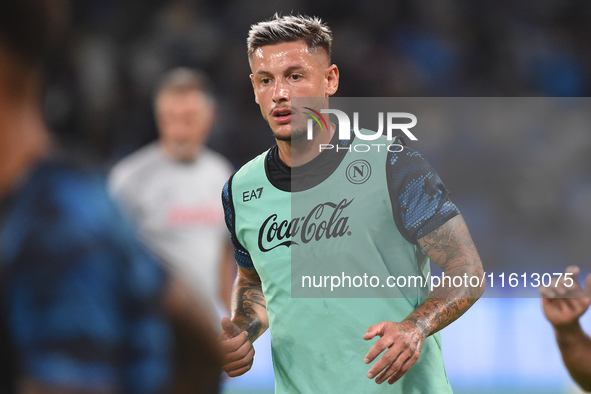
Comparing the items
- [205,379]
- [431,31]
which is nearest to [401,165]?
[205,379]

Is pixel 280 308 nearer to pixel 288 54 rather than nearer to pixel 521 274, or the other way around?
pixel 288 54

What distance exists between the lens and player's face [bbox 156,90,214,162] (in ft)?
20.4

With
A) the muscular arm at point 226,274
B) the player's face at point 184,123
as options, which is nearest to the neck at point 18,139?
the muscular arm at point 226,274

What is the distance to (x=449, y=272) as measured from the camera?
2.46 m

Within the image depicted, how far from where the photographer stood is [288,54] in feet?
9.55

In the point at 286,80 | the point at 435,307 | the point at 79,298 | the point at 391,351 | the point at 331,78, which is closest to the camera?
the point at 79,298

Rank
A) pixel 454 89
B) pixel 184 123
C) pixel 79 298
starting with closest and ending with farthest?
pixel 79 298
pixel 184 123
pixel 454 89

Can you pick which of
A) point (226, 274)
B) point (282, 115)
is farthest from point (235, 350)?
point (226, 274)

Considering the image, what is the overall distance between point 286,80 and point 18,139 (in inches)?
78.4

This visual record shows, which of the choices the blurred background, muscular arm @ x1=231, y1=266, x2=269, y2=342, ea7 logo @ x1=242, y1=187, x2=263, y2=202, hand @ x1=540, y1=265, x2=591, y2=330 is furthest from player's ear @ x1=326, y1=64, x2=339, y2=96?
the blurred background

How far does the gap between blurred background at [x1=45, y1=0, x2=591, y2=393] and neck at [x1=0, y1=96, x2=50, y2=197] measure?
185 inches

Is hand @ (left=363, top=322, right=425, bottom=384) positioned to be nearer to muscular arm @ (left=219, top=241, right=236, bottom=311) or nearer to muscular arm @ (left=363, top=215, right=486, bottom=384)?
muscular arm @ (left=363, top=215, right=486, bottom=384)

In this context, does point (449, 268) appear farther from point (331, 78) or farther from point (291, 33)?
point (291, 33)

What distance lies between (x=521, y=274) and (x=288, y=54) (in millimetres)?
3682
